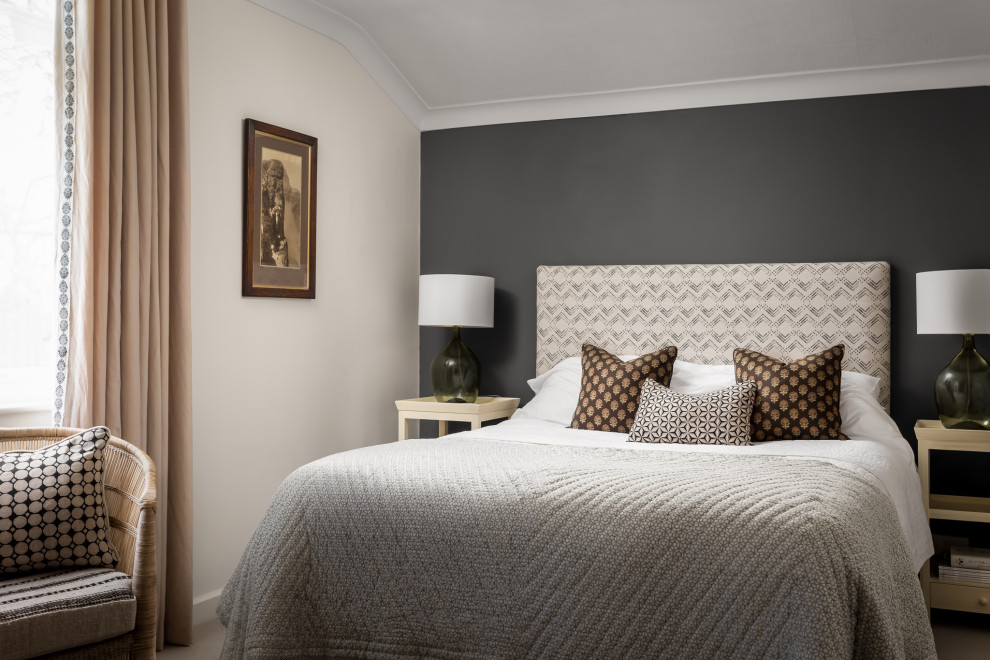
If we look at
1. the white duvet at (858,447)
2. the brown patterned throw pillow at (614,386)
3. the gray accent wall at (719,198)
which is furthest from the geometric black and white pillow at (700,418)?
the gray accent wall at (719,198)

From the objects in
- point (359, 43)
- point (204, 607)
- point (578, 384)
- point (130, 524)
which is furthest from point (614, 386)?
point (359, 43)

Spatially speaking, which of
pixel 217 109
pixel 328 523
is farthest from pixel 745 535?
pixel 217 109

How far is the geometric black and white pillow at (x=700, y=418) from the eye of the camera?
10.6ft

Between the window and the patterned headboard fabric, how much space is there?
8.29 ft

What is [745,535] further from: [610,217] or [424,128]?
[424,128]

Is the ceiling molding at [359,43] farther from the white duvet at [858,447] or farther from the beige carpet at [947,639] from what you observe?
the beige carpet at [947,639]

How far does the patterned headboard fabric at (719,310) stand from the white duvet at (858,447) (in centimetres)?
48

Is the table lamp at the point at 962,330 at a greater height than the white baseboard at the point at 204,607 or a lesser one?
greater

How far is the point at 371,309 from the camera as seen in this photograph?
4.47 m

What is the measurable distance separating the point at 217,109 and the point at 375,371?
5.47ft

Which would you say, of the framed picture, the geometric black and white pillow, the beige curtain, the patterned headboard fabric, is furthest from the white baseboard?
the patterned headboard fabric

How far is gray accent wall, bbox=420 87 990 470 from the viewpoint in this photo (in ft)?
12.9

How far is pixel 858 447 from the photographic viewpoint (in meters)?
3.05

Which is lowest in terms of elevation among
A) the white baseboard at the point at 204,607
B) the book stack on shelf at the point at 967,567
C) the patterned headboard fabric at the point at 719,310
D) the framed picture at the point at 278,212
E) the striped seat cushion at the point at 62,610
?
the white baseboard at the point at 204,607
